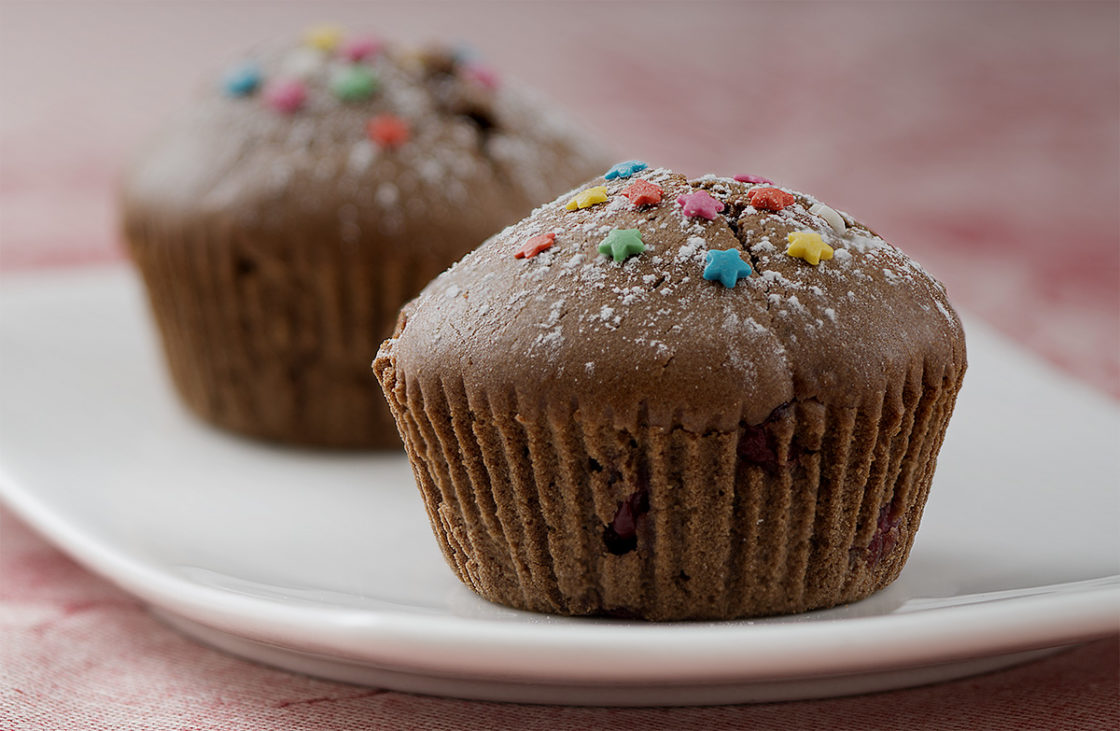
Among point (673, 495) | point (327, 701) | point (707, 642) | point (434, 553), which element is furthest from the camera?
point (434, 553)

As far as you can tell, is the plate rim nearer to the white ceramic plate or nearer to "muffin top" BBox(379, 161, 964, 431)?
the white ceramic plate

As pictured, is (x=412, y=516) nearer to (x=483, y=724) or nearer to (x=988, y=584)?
(x=483, y=724)

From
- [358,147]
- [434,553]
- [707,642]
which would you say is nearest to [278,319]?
[358,147]

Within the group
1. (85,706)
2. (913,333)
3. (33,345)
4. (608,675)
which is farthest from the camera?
(33,345)

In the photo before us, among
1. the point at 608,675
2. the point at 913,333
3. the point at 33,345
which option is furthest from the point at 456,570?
the point at 33,345

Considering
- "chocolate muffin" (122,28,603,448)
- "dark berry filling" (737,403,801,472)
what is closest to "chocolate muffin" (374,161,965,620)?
"dark berry filling" (737,403,801,472)

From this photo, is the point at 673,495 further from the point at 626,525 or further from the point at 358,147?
the point at 358,147

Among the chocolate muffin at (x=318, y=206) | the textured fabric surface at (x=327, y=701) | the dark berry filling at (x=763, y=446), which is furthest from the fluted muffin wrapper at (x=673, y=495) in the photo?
the chocolate muffin at (x=318, y=206)

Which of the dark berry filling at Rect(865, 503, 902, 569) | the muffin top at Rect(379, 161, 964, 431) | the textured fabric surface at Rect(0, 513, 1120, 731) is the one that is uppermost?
the muffin top at Rect(379, 161, 964, 431)
